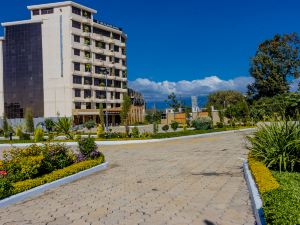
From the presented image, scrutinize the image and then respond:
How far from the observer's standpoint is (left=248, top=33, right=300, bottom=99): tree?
188 feet

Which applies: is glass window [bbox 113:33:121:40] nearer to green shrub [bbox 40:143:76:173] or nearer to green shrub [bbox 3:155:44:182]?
green shrub [bbox 40:143:76:173]

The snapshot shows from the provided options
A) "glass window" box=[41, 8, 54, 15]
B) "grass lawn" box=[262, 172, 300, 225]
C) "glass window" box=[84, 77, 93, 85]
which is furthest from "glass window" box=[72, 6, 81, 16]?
"grass lawn" box=[262, 172, 300, 225]

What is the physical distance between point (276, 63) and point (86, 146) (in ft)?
163

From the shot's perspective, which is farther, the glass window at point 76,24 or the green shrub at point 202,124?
the glass window at point 76,24

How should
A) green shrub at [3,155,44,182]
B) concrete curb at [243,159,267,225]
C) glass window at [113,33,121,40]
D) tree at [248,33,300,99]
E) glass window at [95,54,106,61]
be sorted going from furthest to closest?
1. glass window at [113,33,121,40]
2. glass window at [95,54,106,61]
3. tree at [248,33,300,99]
4. green shrub at [3,155,44,182]
5. concrete curb at [243,159,267,225]

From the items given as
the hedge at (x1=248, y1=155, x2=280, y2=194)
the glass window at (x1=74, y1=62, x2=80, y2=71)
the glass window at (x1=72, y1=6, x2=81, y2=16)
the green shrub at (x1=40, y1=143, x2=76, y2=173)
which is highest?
the glass window at (x1=72, y1=6, x2=81, y2=16)

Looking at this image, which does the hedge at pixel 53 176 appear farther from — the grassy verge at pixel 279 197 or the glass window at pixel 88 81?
the glass window at pixel 88 81

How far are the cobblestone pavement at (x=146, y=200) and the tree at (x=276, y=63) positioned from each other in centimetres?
4846

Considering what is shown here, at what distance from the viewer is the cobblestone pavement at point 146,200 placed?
6.74 m

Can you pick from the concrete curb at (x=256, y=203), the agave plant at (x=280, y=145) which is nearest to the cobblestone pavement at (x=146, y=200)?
the concrete curb at (x=256, y=203)

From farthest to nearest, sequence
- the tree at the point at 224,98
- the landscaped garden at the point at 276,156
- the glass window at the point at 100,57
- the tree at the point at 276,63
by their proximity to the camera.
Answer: the tree at the point at 224,98, the glass window at the point at 100,57, the tree at the point at 276,63, the landscaped garden at the point at 276,156

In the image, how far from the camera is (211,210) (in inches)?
280

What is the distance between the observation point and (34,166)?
1004cm

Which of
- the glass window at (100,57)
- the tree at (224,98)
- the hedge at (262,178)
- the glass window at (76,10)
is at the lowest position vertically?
the hedge at (262,178)
